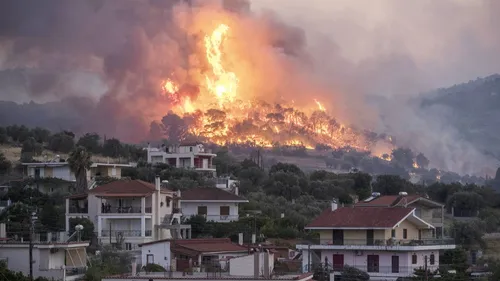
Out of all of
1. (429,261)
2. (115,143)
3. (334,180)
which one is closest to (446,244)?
(429,261)

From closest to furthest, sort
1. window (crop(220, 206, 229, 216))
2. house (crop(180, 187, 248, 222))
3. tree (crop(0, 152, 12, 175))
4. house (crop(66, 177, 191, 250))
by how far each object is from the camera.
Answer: house (crop(66, 177, 191, 250)), house (crop(180, 187, 248, 222)), window (crop(220, 206, 229, 216)), tree (crop(0, 152, 12, 175))

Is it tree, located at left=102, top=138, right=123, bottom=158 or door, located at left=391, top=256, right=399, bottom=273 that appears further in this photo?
tree, located at left=102, top=138, right=123, bottom=158

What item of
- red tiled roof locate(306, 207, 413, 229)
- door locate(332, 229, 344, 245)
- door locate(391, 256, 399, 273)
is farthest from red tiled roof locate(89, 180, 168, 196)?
door locate(391, 256, 399, 273)

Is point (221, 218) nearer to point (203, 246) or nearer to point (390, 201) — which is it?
point (390, 201)

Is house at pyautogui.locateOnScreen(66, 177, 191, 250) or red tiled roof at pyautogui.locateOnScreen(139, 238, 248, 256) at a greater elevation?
house at pyautogui.locateOnScreen(66, 177, 191, 250)

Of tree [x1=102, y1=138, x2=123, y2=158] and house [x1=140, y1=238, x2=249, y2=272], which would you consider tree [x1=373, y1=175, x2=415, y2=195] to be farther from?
house [x1=140, y1=238, x2=249, y2=272]

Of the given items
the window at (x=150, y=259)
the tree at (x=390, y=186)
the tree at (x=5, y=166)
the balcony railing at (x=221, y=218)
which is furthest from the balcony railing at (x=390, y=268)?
the tree at (x=390, y=186)

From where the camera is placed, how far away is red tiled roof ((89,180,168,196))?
72500 millimetres

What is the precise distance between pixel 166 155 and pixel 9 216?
1710 inches

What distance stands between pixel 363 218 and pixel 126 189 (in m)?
16.7

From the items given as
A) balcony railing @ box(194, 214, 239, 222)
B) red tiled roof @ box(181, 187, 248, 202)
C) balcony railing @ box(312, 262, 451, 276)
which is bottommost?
balcony railing @ box(312, 262, 451, 276)

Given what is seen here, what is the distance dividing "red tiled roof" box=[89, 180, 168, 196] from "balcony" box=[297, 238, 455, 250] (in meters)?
13.1

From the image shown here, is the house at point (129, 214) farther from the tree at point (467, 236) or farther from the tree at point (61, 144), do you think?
the tree at point (61, 144)

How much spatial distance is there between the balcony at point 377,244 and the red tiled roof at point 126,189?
13.1 m
